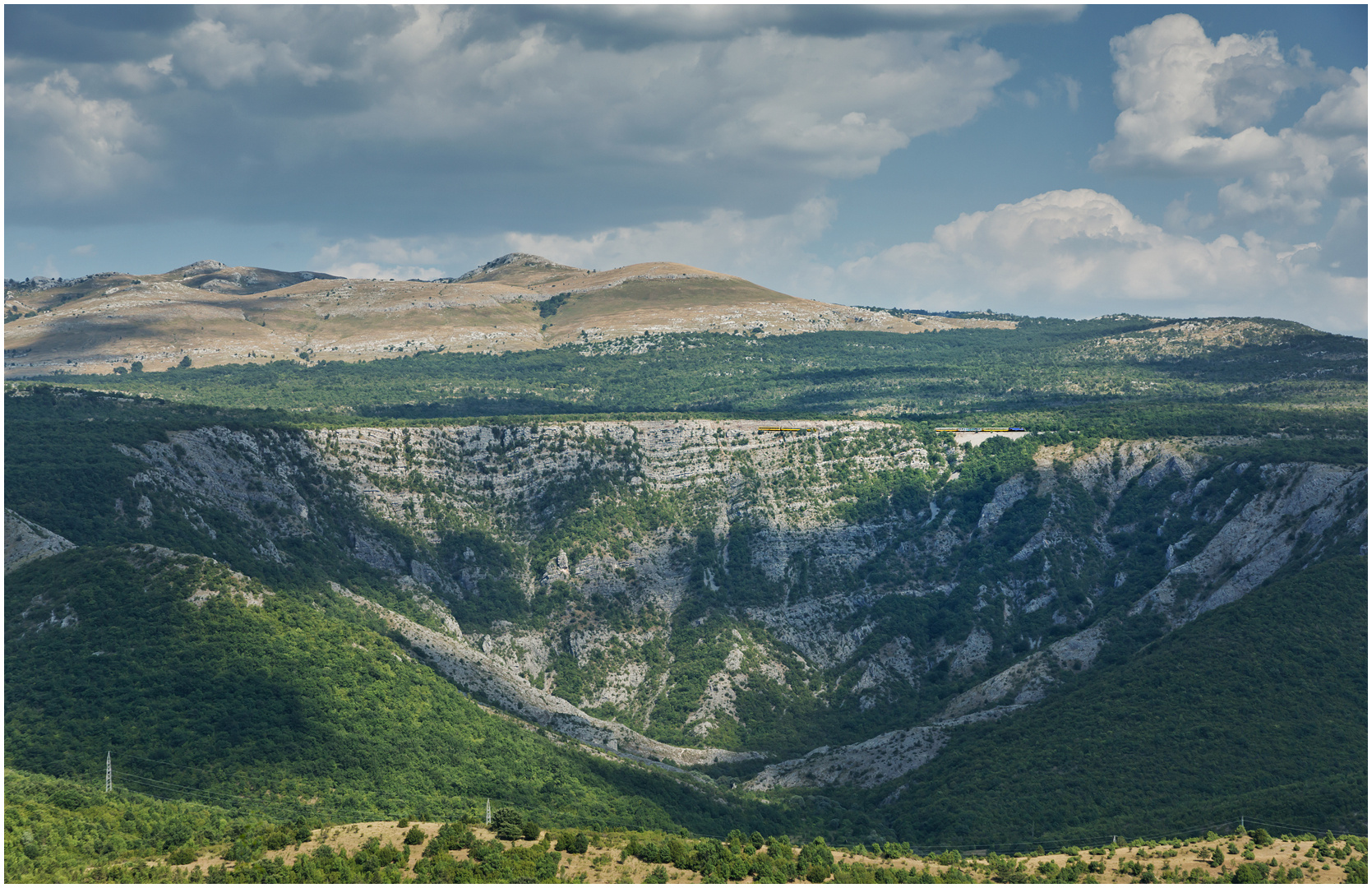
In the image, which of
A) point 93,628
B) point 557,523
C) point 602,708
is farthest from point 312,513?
point 93,628

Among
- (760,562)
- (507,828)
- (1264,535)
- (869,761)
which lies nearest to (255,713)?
(507,828)

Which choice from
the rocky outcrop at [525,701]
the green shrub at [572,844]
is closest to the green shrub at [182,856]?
the green shrub at [572,844]

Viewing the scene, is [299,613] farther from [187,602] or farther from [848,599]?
[848,599]

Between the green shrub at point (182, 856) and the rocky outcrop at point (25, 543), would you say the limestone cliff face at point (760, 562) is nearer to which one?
the rocky outcrop at point (25, 543)

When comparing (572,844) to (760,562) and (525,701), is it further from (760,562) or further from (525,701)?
(760,562)

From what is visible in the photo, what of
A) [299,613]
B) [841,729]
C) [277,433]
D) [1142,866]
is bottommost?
[841,729]

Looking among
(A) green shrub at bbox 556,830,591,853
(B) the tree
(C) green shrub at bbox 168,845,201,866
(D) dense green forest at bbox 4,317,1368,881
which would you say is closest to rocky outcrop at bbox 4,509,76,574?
(D) dense green forest at bbox 4,317,1368,881

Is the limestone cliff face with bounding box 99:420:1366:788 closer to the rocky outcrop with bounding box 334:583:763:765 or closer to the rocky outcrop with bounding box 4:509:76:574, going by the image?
the rocky outcrop with bounding box 334:583:763:765
